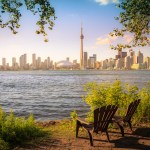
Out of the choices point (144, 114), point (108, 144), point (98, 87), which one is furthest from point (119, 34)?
point (108, 144)

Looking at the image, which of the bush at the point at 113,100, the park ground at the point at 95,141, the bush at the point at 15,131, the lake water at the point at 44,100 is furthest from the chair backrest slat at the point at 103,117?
the lake water at the point at 44,100

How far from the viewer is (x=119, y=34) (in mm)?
14172

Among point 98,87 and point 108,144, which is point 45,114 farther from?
point 108,144

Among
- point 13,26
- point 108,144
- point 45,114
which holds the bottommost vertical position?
point 45,114

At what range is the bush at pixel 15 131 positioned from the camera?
→ 8.96 metres

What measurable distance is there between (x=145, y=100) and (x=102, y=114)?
4.21m

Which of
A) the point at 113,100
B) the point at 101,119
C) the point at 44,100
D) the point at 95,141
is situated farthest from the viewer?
the point at 44,100

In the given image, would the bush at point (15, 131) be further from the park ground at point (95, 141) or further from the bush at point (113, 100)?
the bush at point (113, 100)

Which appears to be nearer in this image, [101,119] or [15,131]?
[101,119]

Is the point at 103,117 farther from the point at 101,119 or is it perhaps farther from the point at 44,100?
the point at 44,100

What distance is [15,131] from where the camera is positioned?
9320 mm

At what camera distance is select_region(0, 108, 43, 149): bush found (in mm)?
8961

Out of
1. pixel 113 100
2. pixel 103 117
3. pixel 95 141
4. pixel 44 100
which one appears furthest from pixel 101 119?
pixel 44 100

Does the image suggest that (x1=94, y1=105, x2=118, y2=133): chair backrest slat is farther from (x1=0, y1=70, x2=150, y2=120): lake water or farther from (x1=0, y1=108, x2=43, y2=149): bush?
(x1=0, y1=70, x2=150, y2=120): lake water
